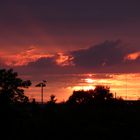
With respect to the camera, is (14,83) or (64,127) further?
(14,83)

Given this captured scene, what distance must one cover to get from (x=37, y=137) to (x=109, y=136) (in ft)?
20.7

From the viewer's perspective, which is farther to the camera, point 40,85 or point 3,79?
point 40,85

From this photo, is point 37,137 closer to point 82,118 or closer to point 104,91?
point 82,118

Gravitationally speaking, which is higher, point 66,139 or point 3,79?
point 3,79

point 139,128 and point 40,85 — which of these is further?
point 40,85

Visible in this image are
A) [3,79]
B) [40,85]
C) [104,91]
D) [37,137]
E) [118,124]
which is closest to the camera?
[37,137]

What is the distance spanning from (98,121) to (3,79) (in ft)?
122

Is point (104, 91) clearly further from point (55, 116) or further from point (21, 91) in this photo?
point (55, 116)

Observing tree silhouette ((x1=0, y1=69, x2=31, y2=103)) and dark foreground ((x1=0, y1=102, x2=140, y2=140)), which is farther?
tree silhouette ((x1=0, y1=69, x2=31, y2=103))

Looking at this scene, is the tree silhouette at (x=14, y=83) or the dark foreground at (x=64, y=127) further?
the tree silhouette at (x=14, y=83)

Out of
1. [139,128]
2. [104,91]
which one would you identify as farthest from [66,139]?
[104,91]

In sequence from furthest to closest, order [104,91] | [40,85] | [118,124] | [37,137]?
[104,91] < [40,85] < [118,124] < [37,137]

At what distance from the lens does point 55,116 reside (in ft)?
167

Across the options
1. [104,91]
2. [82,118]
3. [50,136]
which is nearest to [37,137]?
[50,136]
